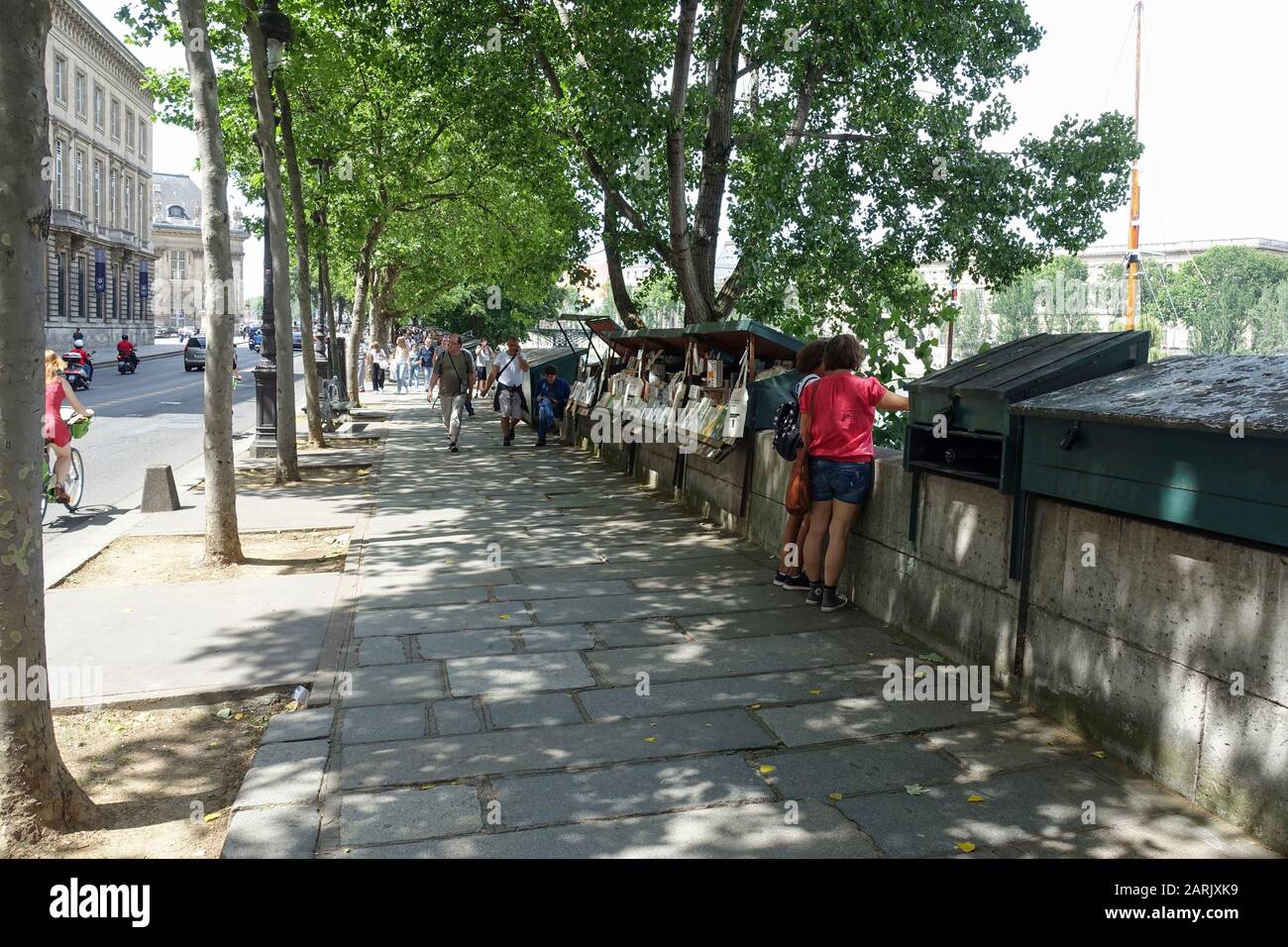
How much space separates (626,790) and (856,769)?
3.13 ft

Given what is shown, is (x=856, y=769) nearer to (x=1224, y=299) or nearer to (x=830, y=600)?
(x=830, y=600)

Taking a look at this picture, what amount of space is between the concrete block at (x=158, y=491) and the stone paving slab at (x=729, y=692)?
7329 mm

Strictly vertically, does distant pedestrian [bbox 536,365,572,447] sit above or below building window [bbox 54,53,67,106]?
below

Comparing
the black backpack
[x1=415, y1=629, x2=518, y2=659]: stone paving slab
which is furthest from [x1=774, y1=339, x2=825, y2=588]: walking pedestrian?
[x1=415, y1=629, x2=518, y2=659]: stone paving slab

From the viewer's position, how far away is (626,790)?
408cm

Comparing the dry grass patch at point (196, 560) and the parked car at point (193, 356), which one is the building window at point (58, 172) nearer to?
the parked car at point (193, 356)

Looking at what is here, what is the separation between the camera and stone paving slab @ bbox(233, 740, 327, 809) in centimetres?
404

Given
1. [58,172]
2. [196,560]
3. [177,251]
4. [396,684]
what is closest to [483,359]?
[196,560]

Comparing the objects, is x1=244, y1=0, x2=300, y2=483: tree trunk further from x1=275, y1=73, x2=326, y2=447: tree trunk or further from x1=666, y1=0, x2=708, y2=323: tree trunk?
x1=666, y1=0, x2=708, y2=323: tree trunk

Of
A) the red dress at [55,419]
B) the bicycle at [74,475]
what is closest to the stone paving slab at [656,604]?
the bicycle at [74,475]

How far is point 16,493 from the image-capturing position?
3.75 m

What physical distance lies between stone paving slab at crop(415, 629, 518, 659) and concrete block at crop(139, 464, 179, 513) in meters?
5.91

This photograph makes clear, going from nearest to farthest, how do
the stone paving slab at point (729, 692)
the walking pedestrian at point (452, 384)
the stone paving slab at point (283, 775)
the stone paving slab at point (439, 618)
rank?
the stone paving slab at point (283, 775) → the stone paving slab at point (729, 692) → the stone paving slab at point (439, 618) → the walking pedestrian at point (452, 384)

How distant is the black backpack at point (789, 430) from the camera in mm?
6945
